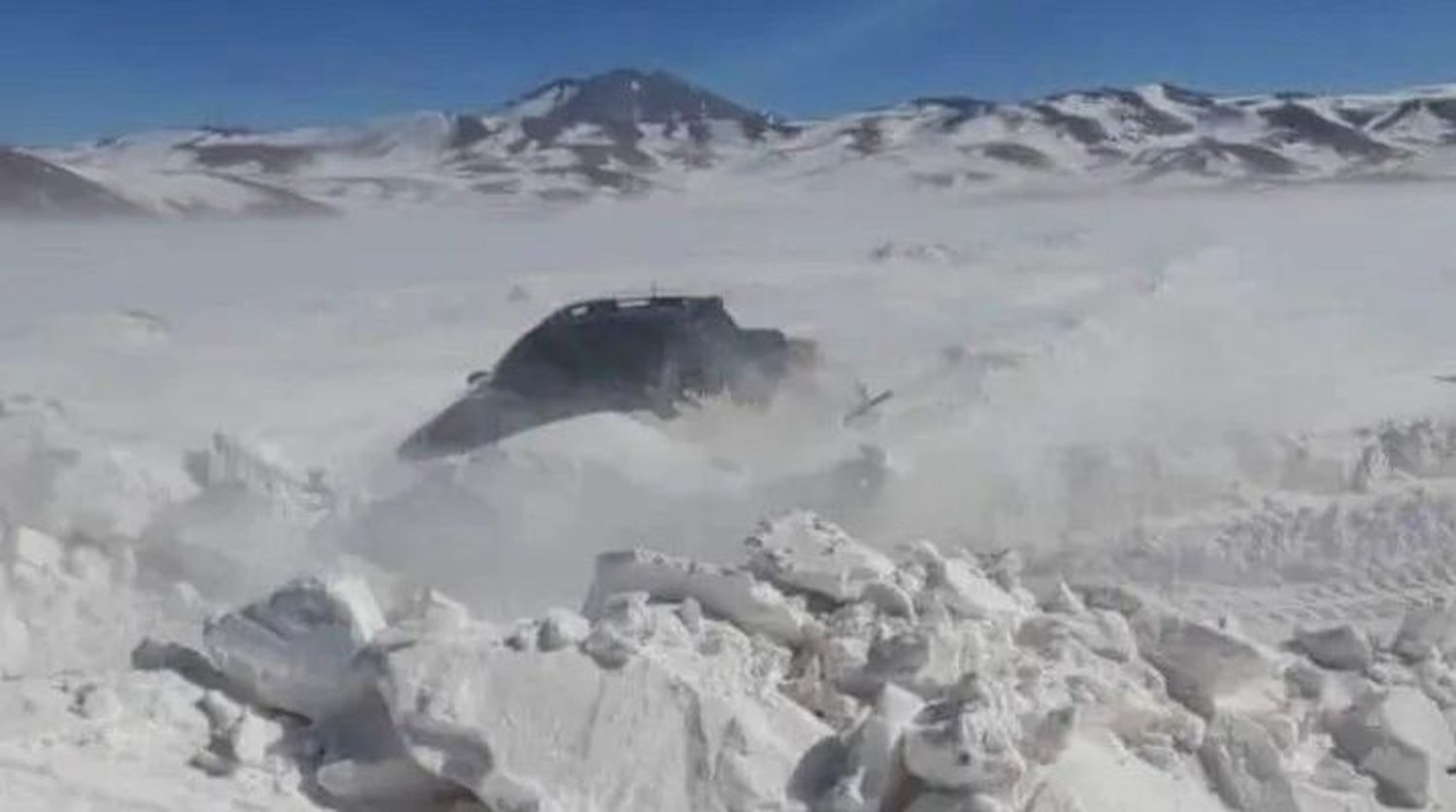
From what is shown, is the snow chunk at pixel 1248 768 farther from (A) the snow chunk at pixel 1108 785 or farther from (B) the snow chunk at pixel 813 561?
(B) the snow chunk at pixel 813 561

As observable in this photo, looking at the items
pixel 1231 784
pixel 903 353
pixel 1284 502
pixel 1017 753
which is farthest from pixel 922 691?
pixel 903 353

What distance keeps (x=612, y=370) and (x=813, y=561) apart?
465 centimetres

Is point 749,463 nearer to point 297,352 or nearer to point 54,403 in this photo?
point 54,403

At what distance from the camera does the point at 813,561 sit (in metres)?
4.72

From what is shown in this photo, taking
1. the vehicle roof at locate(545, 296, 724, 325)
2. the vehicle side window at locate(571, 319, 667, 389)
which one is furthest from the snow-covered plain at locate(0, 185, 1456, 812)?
the vehicle roof at locate(545, 296, 724, 325)

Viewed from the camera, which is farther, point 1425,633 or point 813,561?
point 1425,633

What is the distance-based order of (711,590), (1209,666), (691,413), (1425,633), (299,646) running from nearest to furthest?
(299,646)
(711,590)
(1209,666)
(1425,633)
(691,413)

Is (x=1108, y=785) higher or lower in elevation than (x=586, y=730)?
lower

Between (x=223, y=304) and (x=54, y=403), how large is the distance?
22.3ft

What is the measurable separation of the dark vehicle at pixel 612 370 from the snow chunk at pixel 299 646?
4164mm

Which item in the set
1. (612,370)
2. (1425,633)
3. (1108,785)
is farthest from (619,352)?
(1108,785)

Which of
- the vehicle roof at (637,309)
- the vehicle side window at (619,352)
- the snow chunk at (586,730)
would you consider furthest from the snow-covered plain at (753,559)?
the vehicle roof at (637,309)

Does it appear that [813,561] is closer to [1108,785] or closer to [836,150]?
[1108,785]

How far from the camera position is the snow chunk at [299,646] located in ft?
13.7
